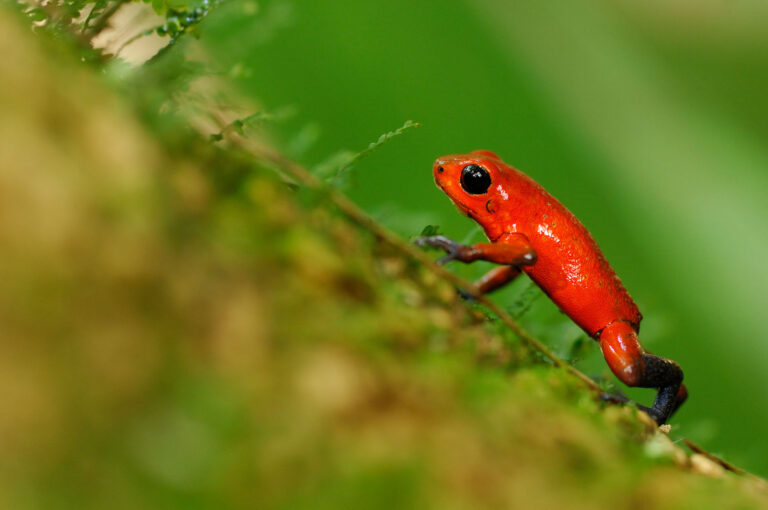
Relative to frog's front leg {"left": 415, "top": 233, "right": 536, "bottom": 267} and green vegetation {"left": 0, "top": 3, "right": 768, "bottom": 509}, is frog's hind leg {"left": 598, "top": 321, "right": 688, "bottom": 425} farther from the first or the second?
green vegetation {"left": 0, "top": 3, "right": 768, "bottom": 509}

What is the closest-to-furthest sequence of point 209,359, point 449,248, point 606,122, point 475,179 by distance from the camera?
point 209,359
point 449,248
point 475,179
point 606,122

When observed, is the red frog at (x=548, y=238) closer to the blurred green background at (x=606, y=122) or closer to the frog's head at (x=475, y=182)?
the frog's head at (x=475, y=182)

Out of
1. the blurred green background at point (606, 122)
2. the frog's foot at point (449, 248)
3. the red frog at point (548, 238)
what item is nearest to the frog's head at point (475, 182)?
the red frog at point (548, 238)

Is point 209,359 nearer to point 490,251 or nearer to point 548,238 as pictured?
point 490,251

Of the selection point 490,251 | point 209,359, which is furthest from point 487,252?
point 209,359

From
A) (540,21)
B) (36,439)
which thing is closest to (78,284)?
(36,439)

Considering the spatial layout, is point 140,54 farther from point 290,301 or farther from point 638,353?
point 290,301

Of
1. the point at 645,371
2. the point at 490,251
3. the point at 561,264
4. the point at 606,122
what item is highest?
the point at 490,251

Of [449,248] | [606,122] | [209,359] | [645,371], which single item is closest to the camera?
[209,359]
